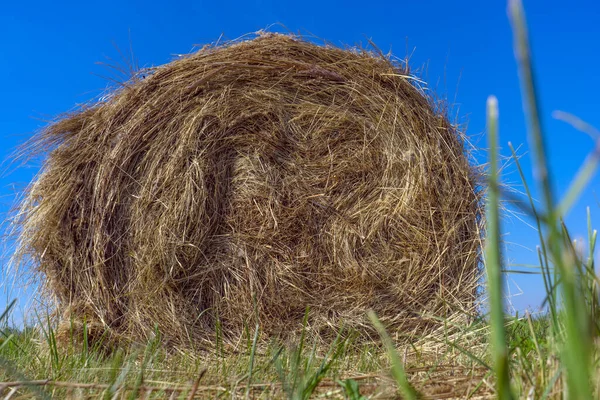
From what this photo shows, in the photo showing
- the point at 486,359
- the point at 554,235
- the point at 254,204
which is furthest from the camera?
the point at 254,204

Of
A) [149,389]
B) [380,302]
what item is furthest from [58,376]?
[380,302]

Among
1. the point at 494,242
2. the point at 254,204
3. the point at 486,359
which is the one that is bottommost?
the point at 494,242

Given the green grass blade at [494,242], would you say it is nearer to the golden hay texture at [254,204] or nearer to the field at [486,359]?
the field at [486,359]

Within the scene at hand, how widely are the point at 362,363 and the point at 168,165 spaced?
52.8 inches

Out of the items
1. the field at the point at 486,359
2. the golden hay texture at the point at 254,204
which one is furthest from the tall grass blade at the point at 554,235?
the golden hay texture at the point at 254,204

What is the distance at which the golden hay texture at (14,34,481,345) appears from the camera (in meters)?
2.54

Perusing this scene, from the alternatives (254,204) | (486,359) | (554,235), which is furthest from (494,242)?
(254,204)

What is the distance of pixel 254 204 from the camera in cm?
264

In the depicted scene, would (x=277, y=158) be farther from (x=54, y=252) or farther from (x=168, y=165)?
(x=54, y=252)

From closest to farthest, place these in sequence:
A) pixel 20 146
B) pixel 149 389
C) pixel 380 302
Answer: pixel 149 389 < pixel 380 302 < pixel 20 146

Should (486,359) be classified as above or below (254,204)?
below

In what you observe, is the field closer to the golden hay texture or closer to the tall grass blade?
the tall grass blade

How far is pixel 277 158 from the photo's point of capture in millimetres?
2713

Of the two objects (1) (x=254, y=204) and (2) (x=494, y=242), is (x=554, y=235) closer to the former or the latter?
(2) (x=494, y=242)
